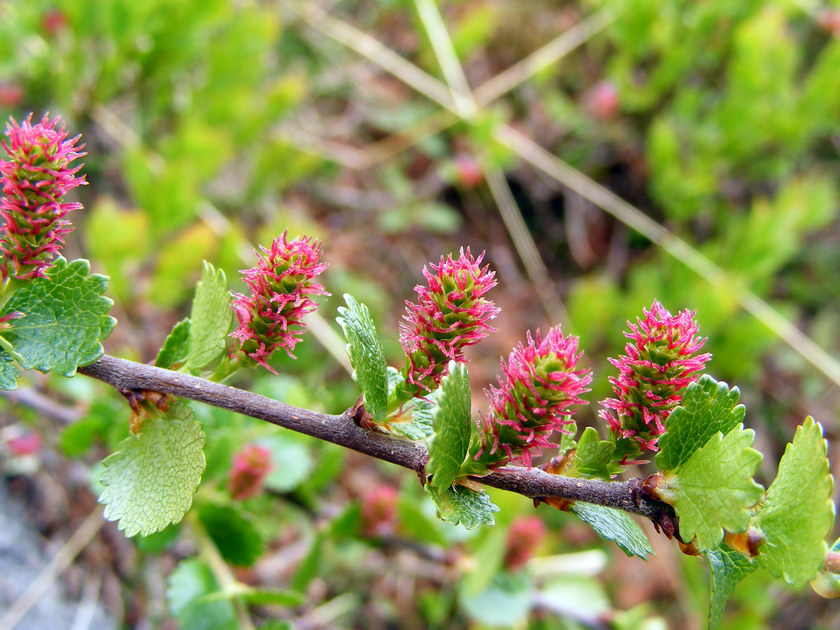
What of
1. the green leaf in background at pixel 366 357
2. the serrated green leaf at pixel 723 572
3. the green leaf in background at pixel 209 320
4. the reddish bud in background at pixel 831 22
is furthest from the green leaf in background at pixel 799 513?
the reddish bud in background at pixel 831 22

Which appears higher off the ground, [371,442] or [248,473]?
[248,473]

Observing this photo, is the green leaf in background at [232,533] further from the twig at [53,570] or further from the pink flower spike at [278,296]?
the pink flower spike at [278,296]

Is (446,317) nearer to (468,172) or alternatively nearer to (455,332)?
(455,332)

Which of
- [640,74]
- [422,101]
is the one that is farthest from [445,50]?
[640,74]

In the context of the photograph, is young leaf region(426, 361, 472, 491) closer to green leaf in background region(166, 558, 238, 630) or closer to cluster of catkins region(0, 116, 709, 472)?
cluster of catkins region(0, 116, 709, 472)

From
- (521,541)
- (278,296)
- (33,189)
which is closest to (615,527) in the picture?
(278,296)

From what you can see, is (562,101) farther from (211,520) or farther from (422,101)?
(211,520)

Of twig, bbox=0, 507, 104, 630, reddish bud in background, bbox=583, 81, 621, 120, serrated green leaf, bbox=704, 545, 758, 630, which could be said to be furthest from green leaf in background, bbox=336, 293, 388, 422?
reddish bud in background, bbox=583, 81, 621, 120
